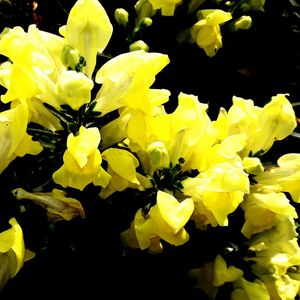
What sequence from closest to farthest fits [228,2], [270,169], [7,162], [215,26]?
[7,162] < [270,169] < [215,26] < [228,2]

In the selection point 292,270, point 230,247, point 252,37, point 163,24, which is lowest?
point 292,270

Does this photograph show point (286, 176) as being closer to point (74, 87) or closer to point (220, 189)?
point (220, 189)

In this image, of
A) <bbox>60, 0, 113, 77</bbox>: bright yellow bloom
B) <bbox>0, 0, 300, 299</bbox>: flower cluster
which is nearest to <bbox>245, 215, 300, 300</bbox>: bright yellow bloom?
<bbox>0, 0, 300, 299</bbox>: flower cluster

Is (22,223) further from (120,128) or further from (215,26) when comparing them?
(215,26)

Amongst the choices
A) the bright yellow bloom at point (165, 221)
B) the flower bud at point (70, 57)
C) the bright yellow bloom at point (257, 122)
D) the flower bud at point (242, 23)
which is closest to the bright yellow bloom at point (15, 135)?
the flower bud at point (70, 57)

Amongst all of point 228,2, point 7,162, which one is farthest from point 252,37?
point 7,162

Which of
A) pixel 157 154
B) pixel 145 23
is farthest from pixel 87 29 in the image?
pixel 145 23

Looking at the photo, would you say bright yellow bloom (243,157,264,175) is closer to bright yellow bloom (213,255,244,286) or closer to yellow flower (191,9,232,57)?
bright yellow bloom (213,255,244,286)

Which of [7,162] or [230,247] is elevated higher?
[7,162]
